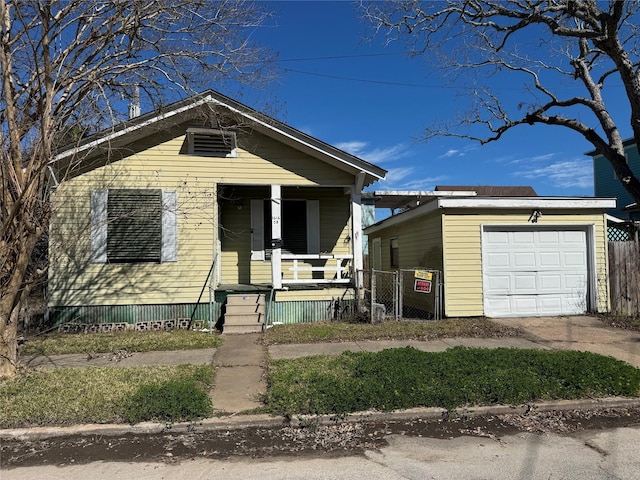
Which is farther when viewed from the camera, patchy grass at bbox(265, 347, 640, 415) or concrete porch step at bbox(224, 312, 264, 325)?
concrete porch step at bbox(224, 312, 264, 325)

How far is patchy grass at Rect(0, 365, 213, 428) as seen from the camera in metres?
4.64

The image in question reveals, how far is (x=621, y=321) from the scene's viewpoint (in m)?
10.1

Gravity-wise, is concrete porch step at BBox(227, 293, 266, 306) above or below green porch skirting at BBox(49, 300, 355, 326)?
above

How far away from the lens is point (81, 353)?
24.8 feet

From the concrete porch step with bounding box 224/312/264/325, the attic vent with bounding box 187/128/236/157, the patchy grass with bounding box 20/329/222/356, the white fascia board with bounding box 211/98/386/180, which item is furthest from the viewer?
the attic vent with bounding box 187/128/236/157

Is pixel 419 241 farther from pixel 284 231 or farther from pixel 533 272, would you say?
pixel 284 231

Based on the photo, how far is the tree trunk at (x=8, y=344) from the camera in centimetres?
580

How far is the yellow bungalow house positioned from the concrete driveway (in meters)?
3.96

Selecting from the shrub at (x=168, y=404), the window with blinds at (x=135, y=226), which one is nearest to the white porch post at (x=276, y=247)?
the window with blinds at (x=135, y=226)

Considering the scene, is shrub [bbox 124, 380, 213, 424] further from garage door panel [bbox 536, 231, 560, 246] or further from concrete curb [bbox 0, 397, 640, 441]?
garage door panel [bbox 536, 231, 560, 246]

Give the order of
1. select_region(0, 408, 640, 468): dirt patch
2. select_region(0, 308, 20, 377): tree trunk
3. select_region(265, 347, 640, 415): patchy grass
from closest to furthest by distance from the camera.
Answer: select_region(0, 408, 640, 468): dirt patch, select_region(265, 347, 640, 415): patchy grass, select_region(0, 308, 20, 377): tree trunk

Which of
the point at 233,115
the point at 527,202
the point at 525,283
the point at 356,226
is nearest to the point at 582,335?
the point at 525,283

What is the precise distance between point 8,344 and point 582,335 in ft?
31.6

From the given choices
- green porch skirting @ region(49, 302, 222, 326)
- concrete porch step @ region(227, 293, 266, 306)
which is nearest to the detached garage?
concrete porch step @ region(227, 293, 266, 306)
